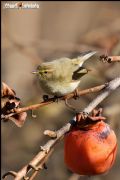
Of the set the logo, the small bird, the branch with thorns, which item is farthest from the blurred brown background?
the branch with thorns

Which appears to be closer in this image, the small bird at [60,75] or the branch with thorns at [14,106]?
the branch with thorns at [14,106]

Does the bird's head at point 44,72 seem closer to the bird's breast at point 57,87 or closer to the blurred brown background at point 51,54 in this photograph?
the bird's breast at point 57,87

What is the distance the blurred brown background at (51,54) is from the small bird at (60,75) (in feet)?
1.15

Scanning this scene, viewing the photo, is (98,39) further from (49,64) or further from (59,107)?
(49,64)

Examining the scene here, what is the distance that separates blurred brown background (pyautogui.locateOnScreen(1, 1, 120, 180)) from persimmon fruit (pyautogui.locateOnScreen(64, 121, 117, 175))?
495 mm

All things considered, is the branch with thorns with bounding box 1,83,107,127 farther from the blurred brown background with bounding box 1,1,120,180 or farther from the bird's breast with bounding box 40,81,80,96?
the blurred brown background with bounding box 1,1,120,180

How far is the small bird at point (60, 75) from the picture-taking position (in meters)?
2.13

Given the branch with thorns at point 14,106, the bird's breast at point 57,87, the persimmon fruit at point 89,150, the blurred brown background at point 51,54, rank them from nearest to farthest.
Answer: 1. the branch with thorns at point 14,106
2. the persimmon fruit at point 89,150
3. the bird's breast at point 57,87
4. the blurred brown background at point 51,54

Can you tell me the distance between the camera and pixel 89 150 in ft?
6.06

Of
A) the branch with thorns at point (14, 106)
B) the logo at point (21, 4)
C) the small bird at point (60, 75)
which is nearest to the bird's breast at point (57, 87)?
the small bird at point (60, 75)

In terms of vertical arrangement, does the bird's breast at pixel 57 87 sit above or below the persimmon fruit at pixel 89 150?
above

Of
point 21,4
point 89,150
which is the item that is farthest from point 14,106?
point 21,4

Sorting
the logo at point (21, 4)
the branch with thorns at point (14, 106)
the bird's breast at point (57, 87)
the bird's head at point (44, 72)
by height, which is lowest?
the branch with thorns at point (14, 106)

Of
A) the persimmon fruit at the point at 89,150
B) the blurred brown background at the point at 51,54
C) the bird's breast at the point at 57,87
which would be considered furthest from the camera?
the blurred brown background at the point at 51,54
